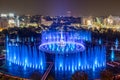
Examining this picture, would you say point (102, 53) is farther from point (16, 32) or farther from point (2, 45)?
point (16, 32)

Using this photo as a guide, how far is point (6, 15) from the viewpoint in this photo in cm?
4872

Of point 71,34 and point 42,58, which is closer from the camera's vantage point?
point 42,58

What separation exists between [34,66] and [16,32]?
15.0 metres

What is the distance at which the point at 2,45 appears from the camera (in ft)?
74.1

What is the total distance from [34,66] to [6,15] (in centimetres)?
3462

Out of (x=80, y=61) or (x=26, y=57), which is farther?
(x=26, y=57)

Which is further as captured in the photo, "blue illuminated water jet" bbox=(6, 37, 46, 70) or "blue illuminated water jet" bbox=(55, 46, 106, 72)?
"blue illuminated water jet" bbox=(6, 37, 46, 70)

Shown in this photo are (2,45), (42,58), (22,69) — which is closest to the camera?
(22,69)

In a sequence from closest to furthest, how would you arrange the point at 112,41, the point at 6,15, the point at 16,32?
the point at 112,41
the point at 16,32
the point at 6,15

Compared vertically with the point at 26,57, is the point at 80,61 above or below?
below

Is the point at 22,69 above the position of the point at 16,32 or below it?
below

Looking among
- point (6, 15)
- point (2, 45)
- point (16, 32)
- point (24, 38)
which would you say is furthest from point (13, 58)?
point (6, 15)

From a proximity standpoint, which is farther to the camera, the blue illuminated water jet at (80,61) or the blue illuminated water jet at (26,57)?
the blue illuminated water jet at (26,57)

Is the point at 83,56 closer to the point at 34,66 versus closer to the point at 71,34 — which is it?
the point at 34,66
